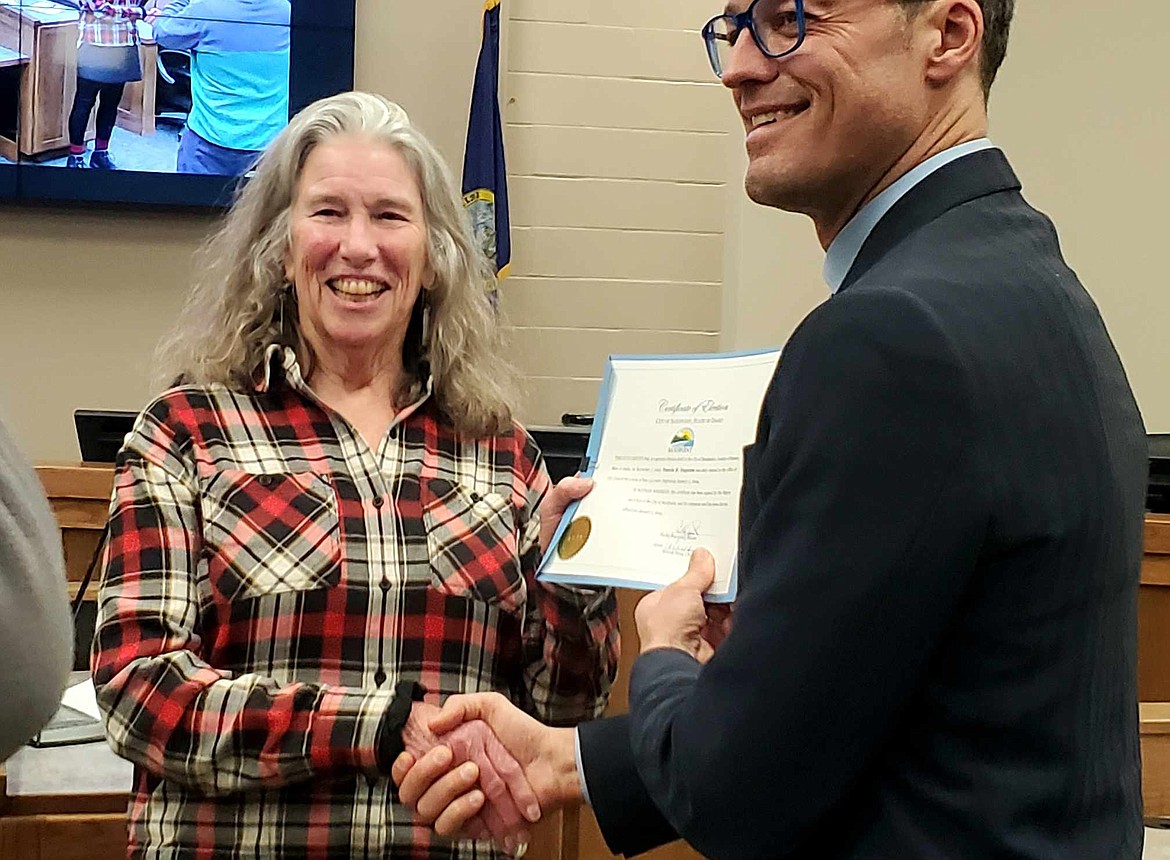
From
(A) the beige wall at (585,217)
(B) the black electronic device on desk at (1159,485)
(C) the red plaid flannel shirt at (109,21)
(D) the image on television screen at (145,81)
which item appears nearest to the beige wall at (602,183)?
(A) the beige wall at (585,217)

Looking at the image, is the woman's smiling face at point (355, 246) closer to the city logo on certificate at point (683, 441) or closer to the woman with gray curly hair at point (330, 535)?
the woman with gray curly hair at point (330, 535)

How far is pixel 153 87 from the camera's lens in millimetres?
4324

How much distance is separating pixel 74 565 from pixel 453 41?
2495mm

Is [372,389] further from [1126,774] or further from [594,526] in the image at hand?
[1126,774]

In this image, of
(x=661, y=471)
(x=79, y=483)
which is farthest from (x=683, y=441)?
(x=79, y=483)

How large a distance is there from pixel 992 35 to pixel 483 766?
900 mm

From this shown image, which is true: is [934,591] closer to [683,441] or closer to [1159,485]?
[683,441]

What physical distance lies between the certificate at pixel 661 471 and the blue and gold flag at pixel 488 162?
2.69m

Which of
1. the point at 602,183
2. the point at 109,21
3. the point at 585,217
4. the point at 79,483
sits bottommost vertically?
the point at 79,483

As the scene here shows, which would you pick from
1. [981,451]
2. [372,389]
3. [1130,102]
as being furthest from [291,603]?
[1130,102]

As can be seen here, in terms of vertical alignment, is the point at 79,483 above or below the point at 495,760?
above

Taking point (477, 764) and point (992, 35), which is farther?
point (477, 764)

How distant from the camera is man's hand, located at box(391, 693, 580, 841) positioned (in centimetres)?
142

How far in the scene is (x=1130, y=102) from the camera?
440cm
